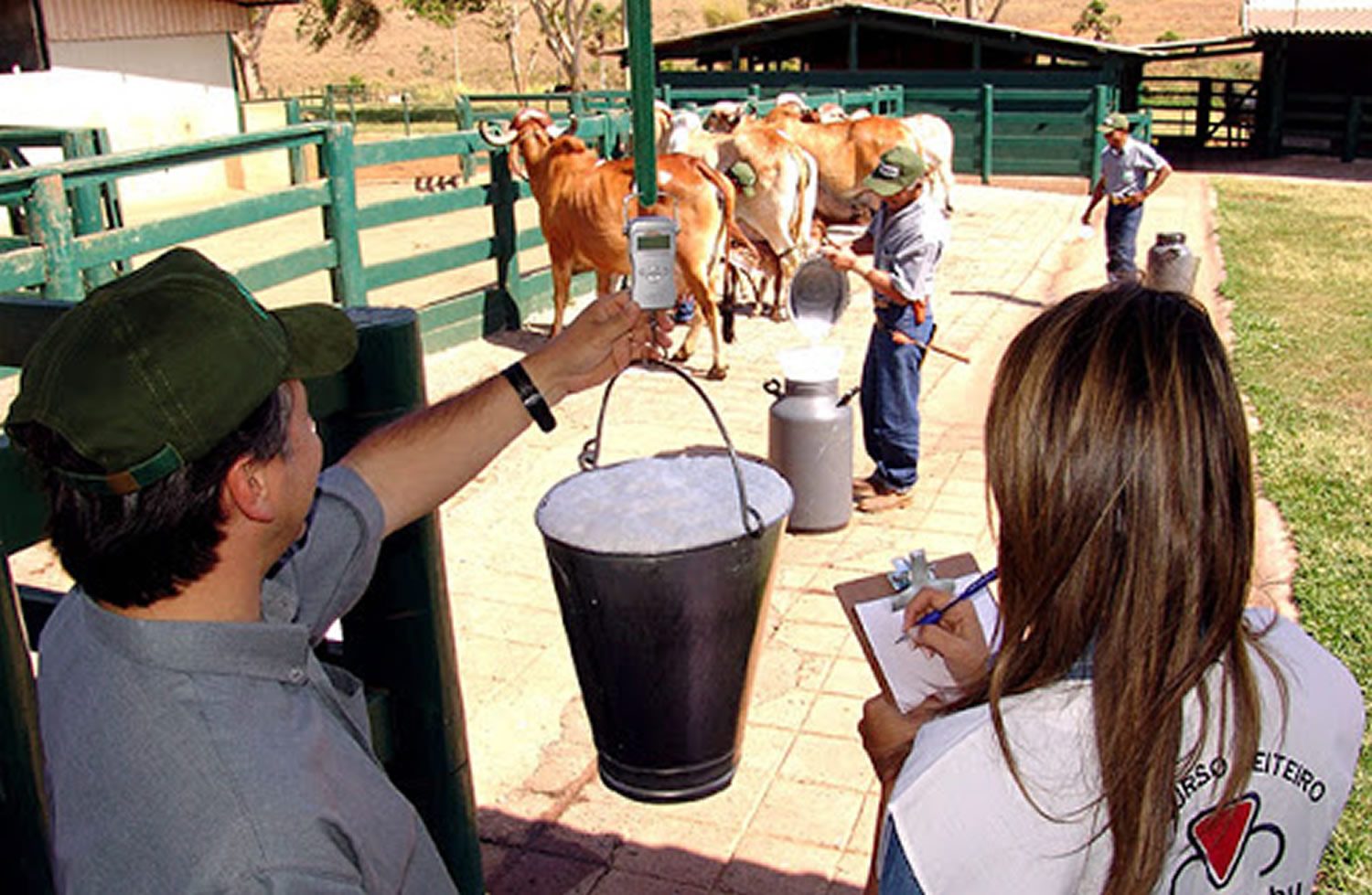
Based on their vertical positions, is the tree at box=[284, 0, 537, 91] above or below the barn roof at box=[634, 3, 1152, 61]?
above

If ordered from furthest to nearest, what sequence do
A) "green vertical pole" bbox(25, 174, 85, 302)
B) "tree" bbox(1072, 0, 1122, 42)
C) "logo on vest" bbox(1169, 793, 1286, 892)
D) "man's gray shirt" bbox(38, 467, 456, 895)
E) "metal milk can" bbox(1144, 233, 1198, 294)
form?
"tree" bbox(1072, 0, 1122, 42), "metal milk can" bbox(1144, 233, 1198, 294), "green vertical pole" bbox(25, 174, 85, 302), "logo on vest" bbox(1169, 793, 1286, 892), "man's gray shirt" bbox(38, 467, 456, 895)

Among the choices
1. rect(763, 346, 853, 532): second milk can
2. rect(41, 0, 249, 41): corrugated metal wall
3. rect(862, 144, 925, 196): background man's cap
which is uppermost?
rect(41, 0, 249, 41): corrugated metal wall

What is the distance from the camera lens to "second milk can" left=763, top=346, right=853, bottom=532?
615 cm

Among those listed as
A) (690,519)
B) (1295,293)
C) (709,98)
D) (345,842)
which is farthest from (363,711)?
(709,98)

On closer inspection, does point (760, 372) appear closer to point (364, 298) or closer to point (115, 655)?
point (364, 298)

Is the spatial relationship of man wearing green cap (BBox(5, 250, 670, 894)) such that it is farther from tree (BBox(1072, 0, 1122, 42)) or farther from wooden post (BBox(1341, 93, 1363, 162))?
tree (BBox(1072, 0, 1122, 42))

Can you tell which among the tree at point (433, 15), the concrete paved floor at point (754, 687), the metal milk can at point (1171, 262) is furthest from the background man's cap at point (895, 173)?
the tree at point (433, 15)

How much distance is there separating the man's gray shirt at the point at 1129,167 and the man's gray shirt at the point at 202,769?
10443 mm

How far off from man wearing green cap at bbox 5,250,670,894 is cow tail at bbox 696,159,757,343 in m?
8.19

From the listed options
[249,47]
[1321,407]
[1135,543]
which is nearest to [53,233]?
[1135,543]

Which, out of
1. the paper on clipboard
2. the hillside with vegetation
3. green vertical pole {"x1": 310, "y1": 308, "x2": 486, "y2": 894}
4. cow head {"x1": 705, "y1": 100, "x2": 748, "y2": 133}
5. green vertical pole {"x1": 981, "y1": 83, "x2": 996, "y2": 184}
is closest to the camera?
the paper on clipboard

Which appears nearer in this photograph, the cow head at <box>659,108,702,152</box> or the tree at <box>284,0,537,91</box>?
the cow head at <box>659,108,702,152</box>

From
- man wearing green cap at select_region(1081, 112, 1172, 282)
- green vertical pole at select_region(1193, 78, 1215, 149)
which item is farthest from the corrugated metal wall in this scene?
green vertical pole at select_region(1193, 78, 1215, 149)

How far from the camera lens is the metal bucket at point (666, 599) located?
2.58 m
